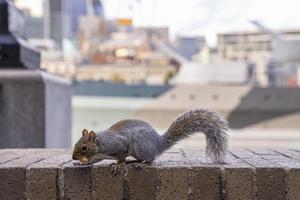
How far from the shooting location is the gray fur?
1542 mm

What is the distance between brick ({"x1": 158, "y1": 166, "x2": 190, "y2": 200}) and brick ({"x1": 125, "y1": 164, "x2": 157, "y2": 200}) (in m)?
0.03

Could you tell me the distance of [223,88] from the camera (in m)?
19.0

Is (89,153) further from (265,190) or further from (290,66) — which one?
(290,66)

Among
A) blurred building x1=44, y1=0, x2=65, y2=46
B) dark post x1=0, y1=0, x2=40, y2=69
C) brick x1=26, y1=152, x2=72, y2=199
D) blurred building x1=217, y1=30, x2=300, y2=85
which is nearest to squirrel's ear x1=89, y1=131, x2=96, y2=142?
brick x1=26, y1=152, x2=72, y2=199

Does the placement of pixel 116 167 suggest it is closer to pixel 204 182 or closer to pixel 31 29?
pixel 204 182

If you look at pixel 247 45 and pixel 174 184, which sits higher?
pixel 247 45

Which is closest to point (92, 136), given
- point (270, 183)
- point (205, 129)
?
point (205, 129)

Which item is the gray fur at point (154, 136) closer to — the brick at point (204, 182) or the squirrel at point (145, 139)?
the squirrel at point (145, 139)

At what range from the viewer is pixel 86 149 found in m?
1.45

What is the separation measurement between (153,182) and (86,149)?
22 centimetres

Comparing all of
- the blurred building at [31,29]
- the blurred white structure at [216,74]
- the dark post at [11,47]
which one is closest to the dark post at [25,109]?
the dark post at [11,47]

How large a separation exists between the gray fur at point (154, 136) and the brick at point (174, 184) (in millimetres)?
124

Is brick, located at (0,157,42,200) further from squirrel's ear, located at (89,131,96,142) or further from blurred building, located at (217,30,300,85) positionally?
blurred building, located at (217,30,300,85)

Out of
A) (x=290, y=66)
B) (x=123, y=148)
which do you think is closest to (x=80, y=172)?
(x=123, y=148)
